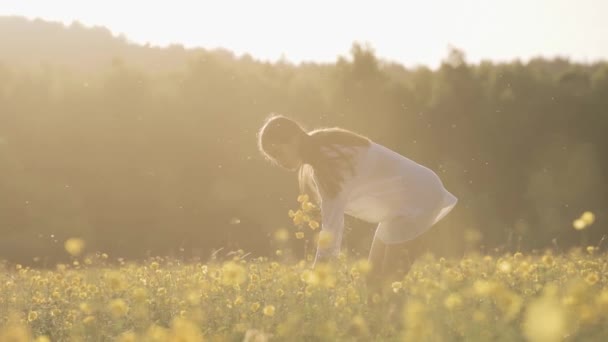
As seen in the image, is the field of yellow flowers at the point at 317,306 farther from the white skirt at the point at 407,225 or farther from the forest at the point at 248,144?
the forest at the point at 248,144

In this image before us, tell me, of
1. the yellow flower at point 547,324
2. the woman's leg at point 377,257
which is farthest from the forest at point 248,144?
the yellow flower at point 547,324

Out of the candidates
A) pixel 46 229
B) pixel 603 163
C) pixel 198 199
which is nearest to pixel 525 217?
pixel 603 163

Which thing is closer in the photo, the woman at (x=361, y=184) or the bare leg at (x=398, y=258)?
the woman at (x=361, y=184)

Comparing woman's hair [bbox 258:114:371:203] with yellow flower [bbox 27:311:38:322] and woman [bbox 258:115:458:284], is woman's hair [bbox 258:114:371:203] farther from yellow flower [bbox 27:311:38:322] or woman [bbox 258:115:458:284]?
yellow flower [bbox 27:311:38:322]

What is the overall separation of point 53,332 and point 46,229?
18.5 metres

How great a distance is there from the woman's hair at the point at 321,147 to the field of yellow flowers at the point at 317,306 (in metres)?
0.28

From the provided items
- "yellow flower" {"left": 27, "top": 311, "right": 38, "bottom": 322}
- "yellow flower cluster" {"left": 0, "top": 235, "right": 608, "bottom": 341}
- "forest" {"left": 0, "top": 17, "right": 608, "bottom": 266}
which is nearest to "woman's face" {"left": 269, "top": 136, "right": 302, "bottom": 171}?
"yellow flower cluster" {"left": 0, "top": 235, "right": 608, "bottom": 341}

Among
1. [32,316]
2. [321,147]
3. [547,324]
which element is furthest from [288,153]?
[547,324]

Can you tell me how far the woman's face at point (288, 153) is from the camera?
16.1ft

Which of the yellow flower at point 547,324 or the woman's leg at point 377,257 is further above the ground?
the yellow flower at point 547,324

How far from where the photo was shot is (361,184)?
524 centimetres

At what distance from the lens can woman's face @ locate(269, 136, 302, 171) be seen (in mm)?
4922

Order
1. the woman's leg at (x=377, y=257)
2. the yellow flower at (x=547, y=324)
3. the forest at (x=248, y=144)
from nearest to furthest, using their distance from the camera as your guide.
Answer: the yellow flower at (x=547, y=324) < the woman's leg at (x=377, y=257) < the forest at (x=248, y=144)

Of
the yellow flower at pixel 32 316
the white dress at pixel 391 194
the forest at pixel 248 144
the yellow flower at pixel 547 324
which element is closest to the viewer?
the yellow flower at pixel 547 324
